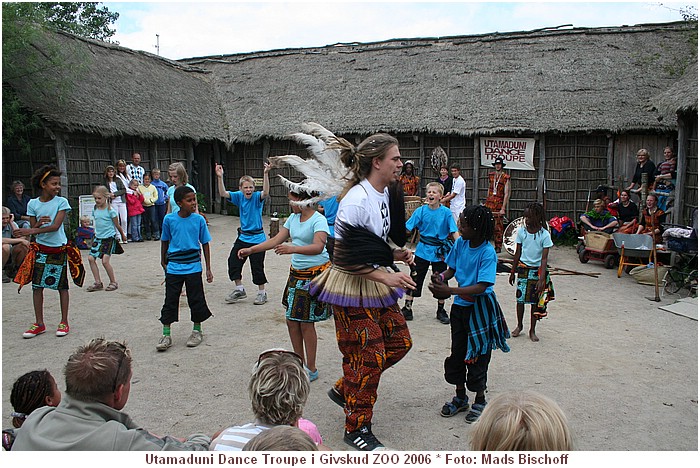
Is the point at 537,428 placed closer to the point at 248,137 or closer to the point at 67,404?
the point at 67,404

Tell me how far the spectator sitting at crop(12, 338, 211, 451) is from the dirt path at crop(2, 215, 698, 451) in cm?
164

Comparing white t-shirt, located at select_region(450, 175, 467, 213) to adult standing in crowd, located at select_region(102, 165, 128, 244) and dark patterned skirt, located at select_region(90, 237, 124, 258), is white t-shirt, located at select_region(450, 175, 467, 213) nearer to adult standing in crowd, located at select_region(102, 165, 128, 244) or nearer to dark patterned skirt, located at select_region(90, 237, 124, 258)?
dark patterned skirt, located at select_region(90, 237, 124, 258)

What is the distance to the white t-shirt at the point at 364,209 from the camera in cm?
355

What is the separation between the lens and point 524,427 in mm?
1803

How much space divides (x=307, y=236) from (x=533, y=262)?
2.41 meters

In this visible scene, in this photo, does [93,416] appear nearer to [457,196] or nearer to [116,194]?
[457,196]

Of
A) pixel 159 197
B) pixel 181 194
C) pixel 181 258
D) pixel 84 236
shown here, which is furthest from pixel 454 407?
pixel 159 197

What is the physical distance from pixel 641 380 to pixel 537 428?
3.52 meters

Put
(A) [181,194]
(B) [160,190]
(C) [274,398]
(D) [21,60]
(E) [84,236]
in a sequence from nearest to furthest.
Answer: (C) [274,398] → (A) [181,194] → (E) [84,236] → (D) [21,60] → (B) [160,190]

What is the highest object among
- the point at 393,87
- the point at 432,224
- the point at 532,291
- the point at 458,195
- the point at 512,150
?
the point at 393,87

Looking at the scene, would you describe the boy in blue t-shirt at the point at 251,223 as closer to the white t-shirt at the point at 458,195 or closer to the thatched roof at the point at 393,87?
the white t-shirt at the point at 458,195

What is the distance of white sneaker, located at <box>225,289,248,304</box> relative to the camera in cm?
733

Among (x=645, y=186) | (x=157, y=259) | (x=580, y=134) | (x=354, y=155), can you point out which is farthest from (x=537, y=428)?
(x=580, y=134)

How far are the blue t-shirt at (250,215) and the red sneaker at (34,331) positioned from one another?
2383mm
